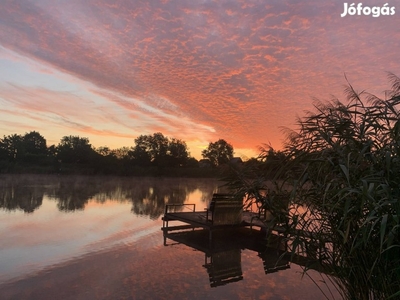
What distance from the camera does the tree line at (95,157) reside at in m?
62.1

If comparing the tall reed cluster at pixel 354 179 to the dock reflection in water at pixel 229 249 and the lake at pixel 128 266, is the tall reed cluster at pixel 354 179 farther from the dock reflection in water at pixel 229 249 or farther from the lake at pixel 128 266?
the dock reflection in water at pixel 229 249

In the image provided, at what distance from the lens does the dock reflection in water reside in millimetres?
8719

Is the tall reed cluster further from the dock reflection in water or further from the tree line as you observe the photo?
the tree line

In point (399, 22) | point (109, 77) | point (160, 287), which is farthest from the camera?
point (109, 77)

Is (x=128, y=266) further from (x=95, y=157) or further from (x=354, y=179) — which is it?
(x=95, y=157)

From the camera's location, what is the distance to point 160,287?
23.9ft

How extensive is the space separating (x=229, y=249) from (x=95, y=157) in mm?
60714

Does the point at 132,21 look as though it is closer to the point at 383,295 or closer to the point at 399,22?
the point at 399,22

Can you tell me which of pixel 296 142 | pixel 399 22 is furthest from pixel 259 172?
pixel 399 22

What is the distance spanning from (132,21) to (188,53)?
3.13 m

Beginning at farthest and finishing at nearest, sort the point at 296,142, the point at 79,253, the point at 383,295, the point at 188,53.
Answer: the point at 188,53 < the point at 79,253 < the point at 296,142 < the point at 383,295

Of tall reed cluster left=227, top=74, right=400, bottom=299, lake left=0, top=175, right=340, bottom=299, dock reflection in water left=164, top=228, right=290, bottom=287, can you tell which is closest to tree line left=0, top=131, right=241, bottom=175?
dock reflection in water left=164, top=228, right=290, bottom=287

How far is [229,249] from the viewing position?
11484 mm

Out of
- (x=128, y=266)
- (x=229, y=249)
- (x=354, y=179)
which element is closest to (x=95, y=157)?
(x=229, y=249)
